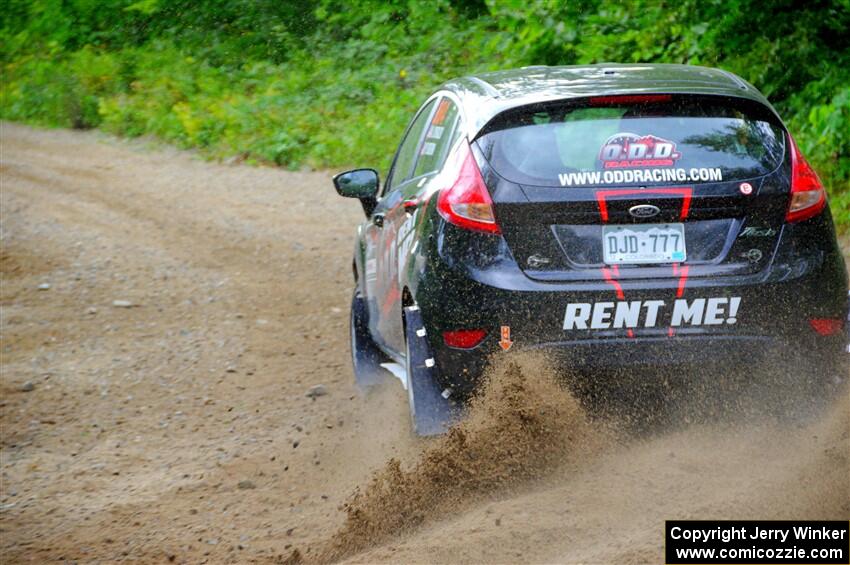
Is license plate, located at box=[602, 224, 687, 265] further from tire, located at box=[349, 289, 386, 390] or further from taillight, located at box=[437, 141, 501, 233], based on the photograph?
tire, located at box=[349, 289, 386, 390]

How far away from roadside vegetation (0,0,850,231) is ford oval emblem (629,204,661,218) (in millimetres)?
5157

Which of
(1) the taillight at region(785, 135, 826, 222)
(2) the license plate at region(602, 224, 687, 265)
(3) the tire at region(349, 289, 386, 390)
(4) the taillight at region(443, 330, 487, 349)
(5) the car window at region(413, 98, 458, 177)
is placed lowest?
(3) the tire at region(349, 289, 386, 390)

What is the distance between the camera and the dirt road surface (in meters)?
4.31

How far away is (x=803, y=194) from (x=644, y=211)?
674 millimetres

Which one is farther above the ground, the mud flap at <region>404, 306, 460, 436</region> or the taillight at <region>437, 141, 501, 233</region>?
the taillight at <region>437, 141, 501, 233</region>

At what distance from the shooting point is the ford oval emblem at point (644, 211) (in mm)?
4449

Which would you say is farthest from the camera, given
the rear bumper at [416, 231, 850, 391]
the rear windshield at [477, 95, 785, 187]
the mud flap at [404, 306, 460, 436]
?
the mud flap at [404, 306, 460, 436]

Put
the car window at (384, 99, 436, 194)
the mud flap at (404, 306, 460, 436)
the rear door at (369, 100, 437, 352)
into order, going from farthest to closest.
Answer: the car window at (384, 99, 436, 194) → the rear door at (369, 100, 437, 352) → the mud flap at (404, 306, 460, 436)

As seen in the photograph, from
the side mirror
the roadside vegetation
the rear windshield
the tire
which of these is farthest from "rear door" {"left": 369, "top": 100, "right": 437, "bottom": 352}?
the roadside vegetation

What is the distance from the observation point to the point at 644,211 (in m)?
4.45

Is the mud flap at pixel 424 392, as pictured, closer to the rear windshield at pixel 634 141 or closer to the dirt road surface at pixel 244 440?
the dirt road surface at pixel 244 440

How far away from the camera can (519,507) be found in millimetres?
4379

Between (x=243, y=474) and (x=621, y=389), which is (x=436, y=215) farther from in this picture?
(x=243, y=474)

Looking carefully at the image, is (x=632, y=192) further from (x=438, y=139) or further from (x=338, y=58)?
(x=338, y=58)
